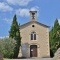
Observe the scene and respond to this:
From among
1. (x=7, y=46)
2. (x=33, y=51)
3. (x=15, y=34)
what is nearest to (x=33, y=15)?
(x=15, y=34)

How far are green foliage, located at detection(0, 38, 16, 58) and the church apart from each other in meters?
5.89

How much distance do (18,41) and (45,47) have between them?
6.03m

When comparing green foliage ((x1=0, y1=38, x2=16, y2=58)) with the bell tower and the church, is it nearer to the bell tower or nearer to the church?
the church

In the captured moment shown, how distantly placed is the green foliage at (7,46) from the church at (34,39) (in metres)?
5.89

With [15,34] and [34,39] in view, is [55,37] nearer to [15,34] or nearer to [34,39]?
[34,39]

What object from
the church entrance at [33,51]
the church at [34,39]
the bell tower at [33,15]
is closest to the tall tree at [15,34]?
the church at [34,39]

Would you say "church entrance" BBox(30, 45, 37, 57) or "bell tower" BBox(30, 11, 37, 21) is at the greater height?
"bell tower" BBox(30, 11, 37, 21)

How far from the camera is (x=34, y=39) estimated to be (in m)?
43.2

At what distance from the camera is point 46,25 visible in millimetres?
43531

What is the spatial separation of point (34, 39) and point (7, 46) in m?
8.77

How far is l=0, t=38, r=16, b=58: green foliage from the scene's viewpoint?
115 ft

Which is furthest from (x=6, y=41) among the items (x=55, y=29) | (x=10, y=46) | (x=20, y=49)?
(x=55, y=29)

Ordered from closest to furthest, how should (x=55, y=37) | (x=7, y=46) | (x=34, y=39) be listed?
1. (x=7, y=46)
2. (x=55, y=37)
3. (x=34, y=39)

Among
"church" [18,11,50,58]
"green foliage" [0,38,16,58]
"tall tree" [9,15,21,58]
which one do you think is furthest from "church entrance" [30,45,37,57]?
"green foliage" [0,38,16,58]
